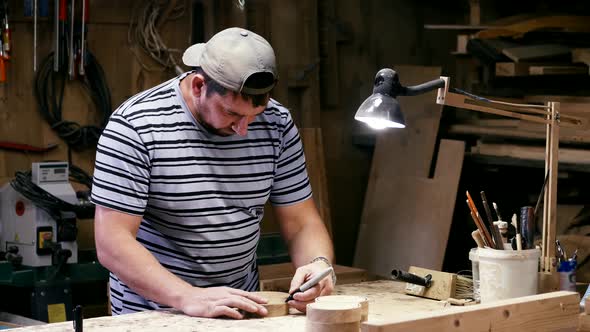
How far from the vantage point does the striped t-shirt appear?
3.02m

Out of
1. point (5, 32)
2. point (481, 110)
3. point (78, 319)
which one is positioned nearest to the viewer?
point (78, 319)

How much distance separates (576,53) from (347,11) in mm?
1675

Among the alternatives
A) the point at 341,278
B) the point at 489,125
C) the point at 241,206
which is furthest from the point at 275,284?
the point at 489,125

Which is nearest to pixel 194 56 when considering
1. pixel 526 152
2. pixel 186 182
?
pixel 186 182

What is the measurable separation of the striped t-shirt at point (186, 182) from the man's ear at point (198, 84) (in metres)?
0.08

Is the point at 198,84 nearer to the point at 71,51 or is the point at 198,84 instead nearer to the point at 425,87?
the point at 425,87

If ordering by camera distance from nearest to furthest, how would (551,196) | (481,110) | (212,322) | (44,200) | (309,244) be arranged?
(212,322)
(481,110)
(551,196)
(309,244)
(44,200)

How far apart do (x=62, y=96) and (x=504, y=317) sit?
338cm

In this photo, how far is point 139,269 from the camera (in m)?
2.99

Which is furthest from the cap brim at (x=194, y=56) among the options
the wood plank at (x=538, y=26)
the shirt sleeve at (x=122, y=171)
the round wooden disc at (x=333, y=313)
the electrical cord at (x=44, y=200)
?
the wood plank at (x=538, y=26)

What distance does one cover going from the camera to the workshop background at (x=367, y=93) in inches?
209

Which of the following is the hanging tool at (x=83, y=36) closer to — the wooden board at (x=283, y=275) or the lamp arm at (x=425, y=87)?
the wooden board at (x=283, y=275)

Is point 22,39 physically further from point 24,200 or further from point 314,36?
point 314,36

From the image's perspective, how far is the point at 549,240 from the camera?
3016 mm
